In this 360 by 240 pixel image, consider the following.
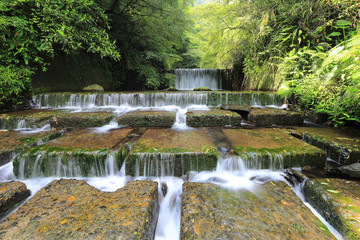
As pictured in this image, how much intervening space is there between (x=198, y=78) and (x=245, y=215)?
36.6 ft

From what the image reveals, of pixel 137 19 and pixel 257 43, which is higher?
pixel 137 19

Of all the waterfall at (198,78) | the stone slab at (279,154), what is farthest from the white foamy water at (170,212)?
the waterfall at (198,78)

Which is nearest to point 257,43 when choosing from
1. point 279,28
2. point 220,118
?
point 279,28

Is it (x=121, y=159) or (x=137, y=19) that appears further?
(x=137, y=19)

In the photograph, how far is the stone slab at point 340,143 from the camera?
6.51 feet

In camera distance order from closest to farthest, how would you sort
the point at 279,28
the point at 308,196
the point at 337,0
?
the point at 308,196 → the point at 337,0 → the point at 279,28

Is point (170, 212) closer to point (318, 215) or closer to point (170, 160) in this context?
point (170, 160)

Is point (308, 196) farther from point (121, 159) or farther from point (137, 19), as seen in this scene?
point (137, 19)

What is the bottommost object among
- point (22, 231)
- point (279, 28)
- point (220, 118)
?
point (22, 231)

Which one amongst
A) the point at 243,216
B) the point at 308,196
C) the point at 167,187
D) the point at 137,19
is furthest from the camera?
the point at 137,19

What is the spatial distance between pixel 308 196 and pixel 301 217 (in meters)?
0.54

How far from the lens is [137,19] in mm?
7121

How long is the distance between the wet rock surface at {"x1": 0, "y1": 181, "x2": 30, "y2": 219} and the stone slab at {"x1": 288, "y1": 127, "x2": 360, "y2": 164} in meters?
3.84

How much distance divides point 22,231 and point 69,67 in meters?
6.65
